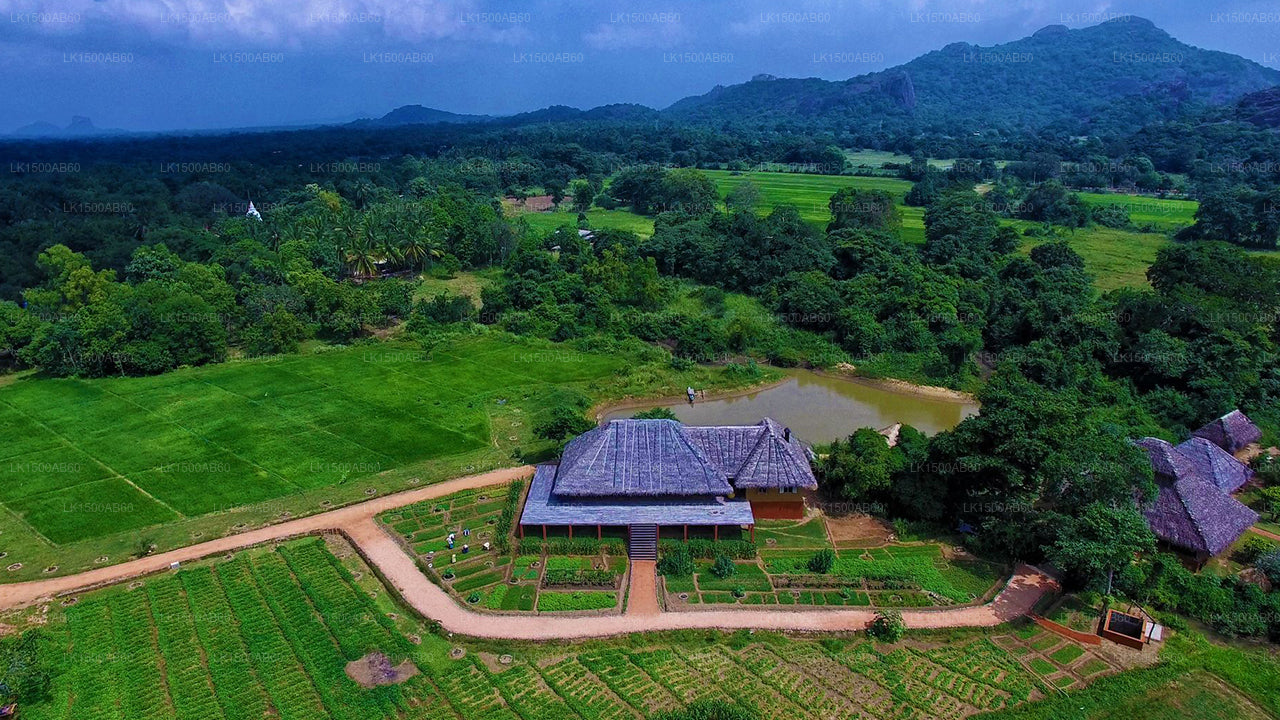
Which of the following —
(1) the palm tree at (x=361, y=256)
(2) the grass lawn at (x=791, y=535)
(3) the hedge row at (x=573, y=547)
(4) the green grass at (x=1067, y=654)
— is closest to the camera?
(4) the green grass at (x=1067, y=654)

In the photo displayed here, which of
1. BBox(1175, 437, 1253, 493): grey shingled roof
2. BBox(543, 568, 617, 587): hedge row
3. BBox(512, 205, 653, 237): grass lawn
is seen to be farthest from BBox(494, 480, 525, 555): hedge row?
BBox(512, 205, 653, 237): grass lawn

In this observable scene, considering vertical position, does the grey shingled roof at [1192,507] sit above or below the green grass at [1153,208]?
below

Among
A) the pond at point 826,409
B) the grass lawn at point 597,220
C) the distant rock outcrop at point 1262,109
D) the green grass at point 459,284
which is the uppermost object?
the distant rock outcrop at point 1262,109

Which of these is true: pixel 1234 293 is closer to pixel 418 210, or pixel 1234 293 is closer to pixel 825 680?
pixel 825 680

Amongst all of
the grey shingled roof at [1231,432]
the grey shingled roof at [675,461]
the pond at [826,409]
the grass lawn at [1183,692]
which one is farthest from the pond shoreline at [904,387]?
the grass lawn at [1183,692]

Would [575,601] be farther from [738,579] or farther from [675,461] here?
[675,461]

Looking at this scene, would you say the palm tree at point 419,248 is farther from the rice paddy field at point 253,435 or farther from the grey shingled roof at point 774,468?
the grey shingled roof at point 774,468

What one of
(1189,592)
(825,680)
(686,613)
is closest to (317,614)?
(686,613)

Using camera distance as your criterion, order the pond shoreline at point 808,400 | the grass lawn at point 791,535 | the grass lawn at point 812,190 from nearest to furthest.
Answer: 1. the grass lawn at point 791,535
2. the pond shoreline at point 808,400
3. the grass lawn at point 812,190
